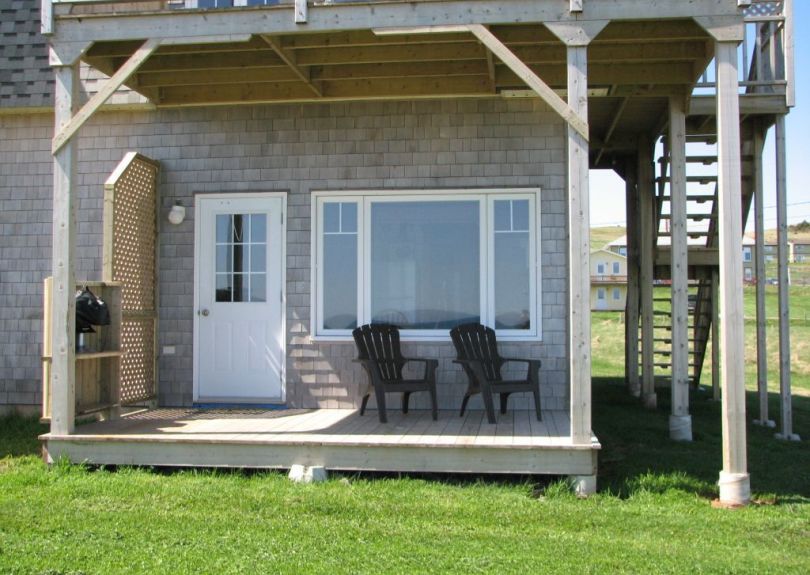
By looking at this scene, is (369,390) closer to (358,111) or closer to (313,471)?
(313,471)

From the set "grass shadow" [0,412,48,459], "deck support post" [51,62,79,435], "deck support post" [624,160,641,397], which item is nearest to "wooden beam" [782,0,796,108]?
"deck support post" [624,160,641,397]

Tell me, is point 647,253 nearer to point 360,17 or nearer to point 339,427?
point 339,427

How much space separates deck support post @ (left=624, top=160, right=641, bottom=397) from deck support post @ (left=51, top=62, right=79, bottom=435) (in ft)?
21.6

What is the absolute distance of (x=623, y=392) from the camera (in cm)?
1062

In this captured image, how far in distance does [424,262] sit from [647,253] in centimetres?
274

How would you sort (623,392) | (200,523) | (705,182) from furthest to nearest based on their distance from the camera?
1. (623,392)
2. (705,182)
3. (200,523)

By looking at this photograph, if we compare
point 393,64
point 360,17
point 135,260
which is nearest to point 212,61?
point 393,64

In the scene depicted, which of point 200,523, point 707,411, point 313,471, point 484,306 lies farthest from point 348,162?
point 707,411

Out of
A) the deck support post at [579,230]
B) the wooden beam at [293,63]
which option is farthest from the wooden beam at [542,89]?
the wooden beam at [293,63]

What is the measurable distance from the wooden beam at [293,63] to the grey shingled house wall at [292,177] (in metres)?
0.40

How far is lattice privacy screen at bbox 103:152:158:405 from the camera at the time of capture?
6609 mm

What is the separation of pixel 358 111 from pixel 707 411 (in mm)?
4967

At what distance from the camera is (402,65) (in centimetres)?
662

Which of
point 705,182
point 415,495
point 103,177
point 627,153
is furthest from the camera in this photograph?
point 627,153
